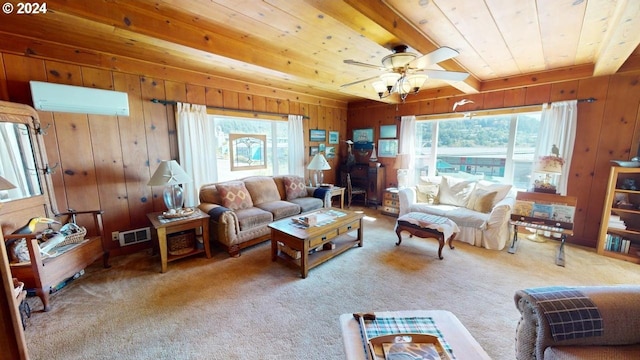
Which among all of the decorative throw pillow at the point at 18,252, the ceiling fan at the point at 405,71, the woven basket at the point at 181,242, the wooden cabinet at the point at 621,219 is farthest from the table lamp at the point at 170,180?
the wooden cabinet at the point at 621,219

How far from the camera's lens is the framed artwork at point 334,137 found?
18.1 ft

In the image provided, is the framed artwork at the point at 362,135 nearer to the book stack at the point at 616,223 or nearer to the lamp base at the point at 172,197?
the book stack at the point at 616,223

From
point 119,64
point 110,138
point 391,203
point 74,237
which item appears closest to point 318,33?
point 119,64

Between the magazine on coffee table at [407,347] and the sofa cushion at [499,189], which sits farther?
the sofa cushion at [499,189]

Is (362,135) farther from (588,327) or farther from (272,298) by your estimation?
(588,327)

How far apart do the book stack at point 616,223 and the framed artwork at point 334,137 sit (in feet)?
14.5

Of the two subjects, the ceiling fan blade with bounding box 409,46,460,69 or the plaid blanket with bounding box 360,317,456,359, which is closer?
the plaid blanket with bounding box 360,317,456,359

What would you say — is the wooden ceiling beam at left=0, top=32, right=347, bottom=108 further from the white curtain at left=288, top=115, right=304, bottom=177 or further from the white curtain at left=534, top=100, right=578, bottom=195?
the white curtain at left=534, top=100, right=578, bottom=195

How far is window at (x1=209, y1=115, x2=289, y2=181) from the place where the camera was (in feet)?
12.7

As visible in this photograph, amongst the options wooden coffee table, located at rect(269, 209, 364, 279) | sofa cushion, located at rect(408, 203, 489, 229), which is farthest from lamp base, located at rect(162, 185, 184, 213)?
sofa cushion, located at rect(408, 203, 489, 229)

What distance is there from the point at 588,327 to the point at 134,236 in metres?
4.10

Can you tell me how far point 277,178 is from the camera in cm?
424

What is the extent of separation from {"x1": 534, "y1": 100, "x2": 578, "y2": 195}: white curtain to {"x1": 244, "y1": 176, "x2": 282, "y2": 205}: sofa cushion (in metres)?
3.99

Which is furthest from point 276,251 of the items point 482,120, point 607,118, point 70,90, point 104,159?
point 607,118
